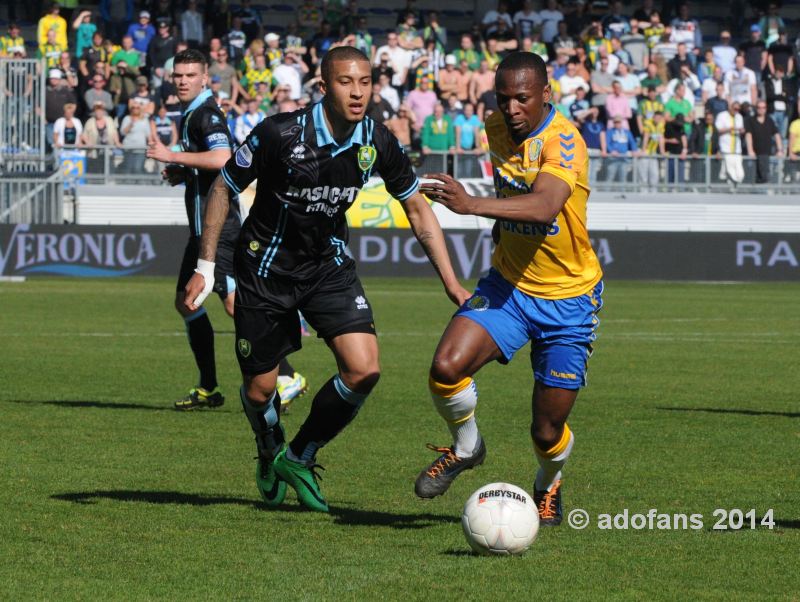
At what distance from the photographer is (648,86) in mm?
31109

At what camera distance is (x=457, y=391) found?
6.82 meters

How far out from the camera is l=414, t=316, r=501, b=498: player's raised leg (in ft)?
22.1

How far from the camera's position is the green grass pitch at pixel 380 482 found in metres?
5.64

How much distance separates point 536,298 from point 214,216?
1574mm

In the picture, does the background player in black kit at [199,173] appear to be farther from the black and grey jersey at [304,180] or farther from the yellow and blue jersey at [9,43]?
the yellow and blue jersey at [9,43]

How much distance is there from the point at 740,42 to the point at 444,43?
285 inches

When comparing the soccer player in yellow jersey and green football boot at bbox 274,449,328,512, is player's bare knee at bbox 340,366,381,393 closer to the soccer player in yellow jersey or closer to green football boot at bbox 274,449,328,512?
the soccer player in yellow jersey

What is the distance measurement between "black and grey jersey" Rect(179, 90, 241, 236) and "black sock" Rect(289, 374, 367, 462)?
3294 mm

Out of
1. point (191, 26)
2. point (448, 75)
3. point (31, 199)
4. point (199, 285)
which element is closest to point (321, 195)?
point (199, 285)

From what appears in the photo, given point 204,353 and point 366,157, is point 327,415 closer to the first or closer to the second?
point 366,157

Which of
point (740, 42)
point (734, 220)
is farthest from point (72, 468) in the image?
point (740, 42)

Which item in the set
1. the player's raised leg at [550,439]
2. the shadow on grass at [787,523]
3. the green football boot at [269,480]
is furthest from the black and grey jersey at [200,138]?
the shadow on grass at [787,523]

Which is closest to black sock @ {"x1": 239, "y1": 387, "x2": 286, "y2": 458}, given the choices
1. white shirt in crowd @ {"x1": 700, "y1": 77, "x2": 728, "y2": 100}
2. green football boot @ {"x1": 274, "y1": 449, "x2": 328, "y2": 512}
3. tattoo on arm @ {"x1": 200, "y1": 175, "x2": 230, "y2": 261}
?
green football boot @ {"x1": 274, "y1": 449, "x2": 328, "y2": 512}

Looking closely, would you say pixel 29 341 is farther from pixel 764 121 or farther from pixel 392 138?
pixel 764 121
